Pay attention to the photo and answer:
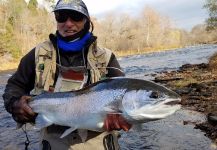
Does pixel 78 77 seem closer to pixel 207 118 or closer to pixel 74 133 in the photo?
pixel 74 133

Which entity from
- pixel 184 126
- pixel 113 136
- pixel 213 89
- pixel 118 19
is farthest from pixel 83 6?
pixel 118 19

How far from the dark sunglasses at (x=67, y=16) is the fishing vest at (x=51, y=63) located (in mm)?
288

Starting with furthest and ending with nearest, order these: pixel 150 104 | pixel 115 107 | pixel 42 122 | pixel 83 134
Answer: pixel 83 134, pixel 42 122, pixel 115 107, pixel 150 104

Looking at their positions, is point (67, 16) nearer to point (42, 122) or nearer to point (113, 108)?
point (42, 122)

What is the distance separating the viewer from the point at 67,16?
357 cm

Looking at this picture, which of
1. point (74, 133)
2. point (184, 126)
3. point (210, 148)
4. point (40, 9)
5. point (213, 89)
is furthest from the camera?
point (40, 9)

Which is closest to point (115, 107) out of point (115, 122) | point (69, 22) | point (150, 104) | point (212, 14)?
point (115, 122)

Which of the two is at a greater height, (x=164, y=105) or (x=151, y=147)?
(x=164, y=105)

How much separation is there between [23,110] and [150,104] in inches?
48.3

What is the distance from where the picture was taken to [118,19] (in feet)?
323

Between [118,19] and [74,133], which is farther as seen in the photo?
[118,19]

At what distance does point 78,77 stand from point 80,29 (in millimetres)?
464

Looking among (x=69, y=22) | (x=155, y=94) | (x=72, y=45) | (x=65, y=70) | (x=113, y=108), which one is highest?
(x=69, y=22)

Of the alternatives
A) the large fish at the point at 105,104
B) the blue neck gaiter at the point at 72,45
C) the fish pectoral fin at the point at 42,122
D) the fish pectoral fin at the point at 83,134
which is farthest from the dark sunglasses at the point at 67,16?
the fish pectoral fin at the point at 83,134
